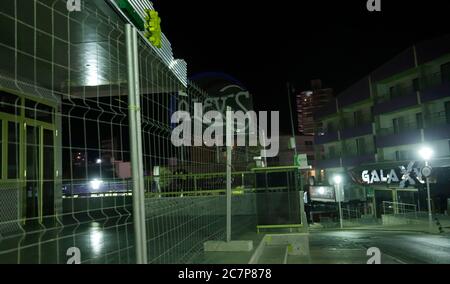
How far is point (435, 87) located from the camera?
2955 cm

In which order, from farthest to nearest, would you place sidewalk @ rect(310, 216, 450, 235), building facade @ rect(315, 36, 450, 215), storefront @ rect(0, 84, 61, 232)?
building facade @ rect(315, 36, 450, 215) < sidewalk @ rect(310, 216, 450, 235) < storefront @ rect(0, 84, 61, 232)

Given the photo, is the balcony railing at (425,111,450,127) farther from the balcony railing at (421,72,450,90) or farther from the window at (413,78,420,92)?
the window at (413,78,420,92)

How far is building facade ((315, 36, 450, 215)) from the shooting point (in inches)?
1134

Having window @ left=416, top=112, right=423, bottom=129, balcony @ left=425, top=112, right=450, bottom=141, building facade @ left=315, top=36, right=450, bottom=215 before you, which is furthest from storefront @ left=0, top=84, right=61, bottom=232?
window @ left=416, top=112, right=423, bottom=129

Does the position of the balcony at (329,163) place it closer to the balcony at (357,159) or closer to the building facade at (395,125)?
the building facade at (395,125)

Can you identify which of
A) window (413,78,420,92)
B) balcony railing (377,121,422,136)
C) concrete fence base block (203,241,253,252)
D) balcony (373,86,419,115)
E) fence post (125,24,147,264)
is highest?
window (413,78,420,92)

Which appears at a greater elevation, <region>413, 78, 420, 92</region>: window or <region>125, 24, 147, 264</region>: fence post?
<region>413, 78, 420, 92</region>: window

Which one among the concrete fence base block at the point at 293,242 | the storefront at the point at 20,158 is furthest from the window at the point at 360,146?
the storefront at the point at 20,158

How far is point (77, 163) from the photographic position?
418cm

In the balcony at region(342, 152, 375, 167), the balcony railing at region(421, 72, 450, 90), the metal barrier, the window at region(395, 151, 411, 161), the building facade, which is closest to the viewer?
the building facade

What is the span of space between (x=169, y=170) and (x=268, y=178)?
9.79 ft

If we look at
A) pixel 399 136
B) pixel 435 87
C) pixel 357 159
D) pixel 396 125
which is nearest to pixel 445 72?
Result: pixel 435 87
